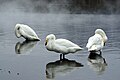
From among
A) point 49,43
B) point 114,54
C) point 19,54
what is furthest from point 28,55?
point 114,54

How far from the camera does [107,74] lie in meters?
9.61

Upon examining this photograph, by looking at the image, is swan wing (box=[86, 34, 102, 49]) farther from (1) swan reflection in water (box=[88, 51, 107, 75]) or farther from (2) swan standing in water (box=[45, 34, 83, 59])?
(2) swan standing in water (box=[45, 34, 83, 59])


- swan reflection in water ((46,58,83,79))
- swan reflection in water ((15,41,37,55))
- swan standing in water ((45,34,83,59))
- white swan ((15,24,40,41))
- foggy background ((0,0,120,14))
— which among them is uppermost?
foggy background ((0,0,120,14))

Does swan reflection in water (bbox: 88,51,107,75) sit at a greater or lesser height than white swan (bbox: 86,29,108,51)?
lesser

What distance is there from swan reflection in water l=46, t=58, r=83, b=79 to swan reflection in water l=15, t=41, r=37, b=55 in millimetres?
2047

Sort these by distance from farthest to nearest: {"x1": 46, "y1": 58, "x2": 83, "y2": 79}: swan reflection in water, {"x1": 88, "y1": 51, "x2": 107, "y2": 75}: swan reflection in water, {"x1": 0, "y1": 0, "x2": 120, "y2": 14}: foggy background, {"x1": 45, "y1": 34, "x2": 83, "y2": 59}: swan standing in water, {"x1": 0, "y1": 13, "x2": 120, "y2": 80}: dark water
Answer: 1. {"x1": 0, "y1": 0, "x2": 120, "y2": 14}: foggy background
2. {"x1": 45, "y1": 34, "x2": 83, "y2": 59}: swan standing in water
3. {"x1": 88, "y1": 51, "x2": 107, "y2": 75}: swan reflection in water
4. {"x1": 46, "y1": 58, "x2": 83, "y2": 79}: swan reflection in water
5. {"x1": 0, "y1": 13, "x2": 120, "y2": 80}: dark water

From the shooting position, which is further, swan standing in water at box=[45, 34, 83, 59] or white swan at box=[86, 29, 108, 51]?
white swan at box=[86, 29, 108, 51]

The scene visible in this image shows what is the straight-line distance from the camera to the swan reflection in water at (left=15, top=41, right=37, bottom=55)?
510 inches

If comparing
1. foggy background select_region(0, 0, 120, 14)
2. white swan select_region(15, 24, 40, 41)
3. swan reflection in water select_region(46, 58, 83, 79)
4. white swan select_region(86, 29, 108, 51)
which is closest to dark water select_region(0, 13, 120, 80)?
swan reflection in water select_region(46, 58, 83, 79)

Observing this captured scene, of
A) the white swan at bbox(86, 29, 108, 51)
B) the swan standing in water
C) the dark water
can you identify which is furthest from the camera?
the white swan at bbox(86, 29, 108, 51)

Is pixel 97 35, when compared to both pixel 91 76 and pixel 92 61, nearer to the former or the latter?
pixel 92 61

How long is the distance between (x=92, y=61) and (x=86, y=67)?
95 centimetres

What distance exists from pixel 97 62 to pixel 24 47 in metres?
3.62

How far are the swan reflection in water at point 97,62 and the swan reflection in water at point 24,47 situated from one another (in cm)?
230
